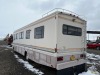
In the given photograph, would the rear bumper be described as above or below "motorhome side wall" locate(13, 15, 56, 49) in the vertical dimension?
below

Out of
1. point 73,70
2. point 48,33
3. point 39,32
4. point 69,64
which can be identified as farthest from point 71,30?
point 73,70

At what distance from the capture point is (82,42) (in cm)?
803

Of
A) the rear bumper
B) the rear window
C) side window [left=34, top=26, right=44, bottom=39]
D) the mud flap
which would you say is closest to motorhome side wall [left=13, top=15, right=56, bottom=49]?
side window [left=34, top=26, right=44, bottom=39]

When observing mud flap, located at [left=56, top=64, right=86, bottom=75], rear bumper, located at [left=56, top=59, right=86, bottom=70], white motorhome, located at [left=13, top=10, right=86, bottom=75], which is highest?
white motorhome, located at [left=13, top=10, right=86, bottom=75]

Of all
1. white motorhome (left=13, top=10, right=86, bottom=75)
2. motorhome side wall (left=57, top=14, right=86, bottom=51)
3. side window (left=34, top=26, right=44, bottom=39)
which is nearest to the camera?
white motorhome (left=13, top=10, right=86, bottom=75)

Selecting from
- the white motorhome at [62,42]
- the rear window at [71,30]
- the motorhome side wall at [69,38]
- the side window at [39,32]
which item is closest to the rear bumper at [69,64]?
the white motorhome at [62,42]

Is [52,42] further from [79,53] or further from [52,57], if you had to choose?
[79,53]

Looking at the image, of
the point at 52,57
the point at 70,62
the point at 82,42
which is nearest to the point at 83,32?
the point at 82,42

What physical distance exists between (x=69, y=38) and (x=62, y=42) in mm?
646

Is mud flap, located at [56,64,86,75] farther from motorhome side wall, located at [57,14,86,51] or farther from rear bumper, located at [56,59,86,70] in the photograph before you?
motorhome side wall, located at [57,14,86,51]

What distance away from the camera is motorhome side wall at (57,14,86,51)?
21.5ft

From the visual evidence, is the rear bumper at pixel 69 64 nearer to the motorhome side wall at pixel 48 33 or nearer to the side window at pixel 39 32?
the motorhome side wall at pixel 48 33

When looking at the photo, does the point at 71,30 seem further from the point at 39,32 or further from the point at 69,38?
the point at 39,32

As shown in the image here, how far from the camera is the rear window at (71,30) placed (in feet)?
22.7
